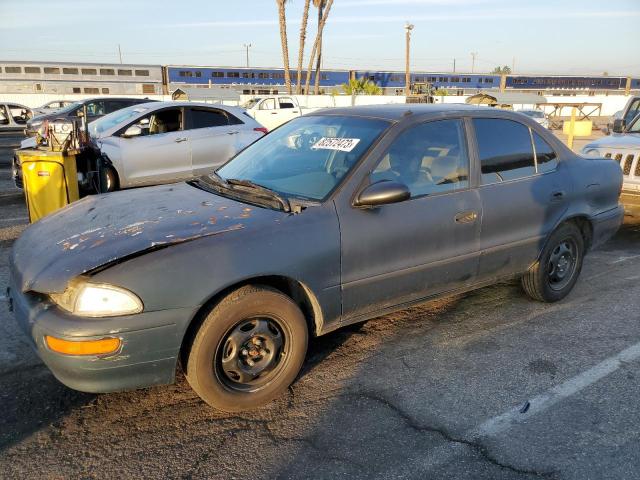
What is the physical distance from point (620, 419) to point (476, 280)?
131cm

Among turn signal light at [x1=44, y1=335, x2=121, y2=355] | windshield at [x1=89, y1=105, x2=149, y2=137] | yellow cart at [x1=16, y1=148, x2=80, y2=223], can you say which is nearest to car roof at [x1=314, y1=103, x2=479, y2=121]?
turn signal light at [x1=44, y1=335, x2=121, y2=355]

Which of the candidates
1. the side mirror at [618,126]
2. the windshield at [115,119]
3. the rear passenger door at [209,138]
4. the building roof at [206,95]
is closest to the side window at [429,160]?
the rear passenger door at [209,138]

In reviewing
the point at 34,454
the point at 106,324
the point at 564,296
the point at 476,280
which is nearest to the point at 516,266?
the point at 476,280

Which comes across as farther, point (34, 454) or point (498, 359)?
point (498, 359)

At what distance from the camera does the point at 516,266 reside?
414 centimetres

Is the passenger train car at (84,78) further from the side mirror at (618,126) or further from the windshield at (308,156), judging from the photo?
the windshield at (308,156)

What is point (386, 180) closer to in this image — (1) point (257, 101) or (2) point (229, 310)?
(2) point (229, 310)

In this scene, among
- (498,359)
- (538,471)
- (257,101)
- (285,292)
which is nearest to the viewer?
(538,471)

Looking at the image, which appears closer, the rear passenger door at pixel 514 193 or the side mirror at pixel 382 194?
the side mirror at pixel 382 194

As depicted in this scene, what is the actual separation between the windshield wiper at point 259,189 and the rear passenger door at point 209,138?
16.9ft

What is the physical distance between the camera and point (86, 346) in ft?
8.13

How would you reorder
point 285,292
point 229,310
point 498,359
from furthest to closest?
point 498,359 < point 285,292 < point 229,310

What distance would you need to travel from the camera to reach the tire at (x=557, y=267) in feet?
14.2

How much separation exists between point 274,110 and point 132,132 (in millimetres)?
14915
